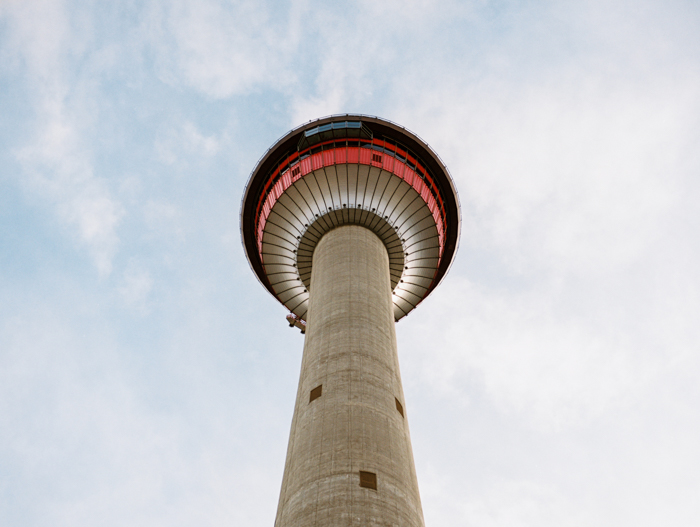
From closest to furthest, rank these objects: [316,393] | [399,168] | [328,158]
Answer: [316,393], [328,158], [399,168]

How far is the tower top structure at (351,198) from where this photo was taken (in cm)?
3150

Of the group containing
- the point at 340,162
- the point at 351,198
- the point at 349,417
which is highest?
the point at 340,162

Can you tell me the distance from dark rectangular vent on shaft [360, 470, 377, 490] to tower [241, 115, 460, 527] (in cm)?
4

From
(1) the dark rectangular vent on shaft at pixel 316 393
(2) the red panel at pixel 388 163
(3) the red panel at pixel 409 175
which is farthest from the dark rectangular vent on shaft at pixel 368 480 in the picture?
(3) the red panel at pixel 409 175

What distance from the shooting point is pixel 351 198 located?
31.5m

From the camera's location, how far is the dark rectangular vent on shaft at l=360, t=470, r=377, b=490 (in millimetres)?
17812

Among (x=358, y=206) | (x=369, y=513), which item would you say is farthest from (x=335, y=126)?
(x=369, y=513)

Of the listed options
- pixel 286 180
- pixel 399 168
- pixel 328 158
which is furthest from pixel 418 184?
pixel 286 180

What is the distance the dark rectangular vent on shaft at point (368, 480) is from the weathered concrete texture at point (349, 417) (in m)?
0.16

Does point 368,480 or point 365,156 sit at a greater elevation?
point 365,156

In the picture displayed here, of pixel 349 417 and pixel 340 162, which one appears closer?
pixel 349 417

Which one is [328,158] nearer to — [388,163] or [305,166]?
[305,166]

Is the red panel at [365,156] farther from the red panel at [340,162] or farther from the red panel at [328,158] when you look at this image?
the red panel at [328,158]

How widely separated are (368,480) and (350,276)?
38.9 feet
